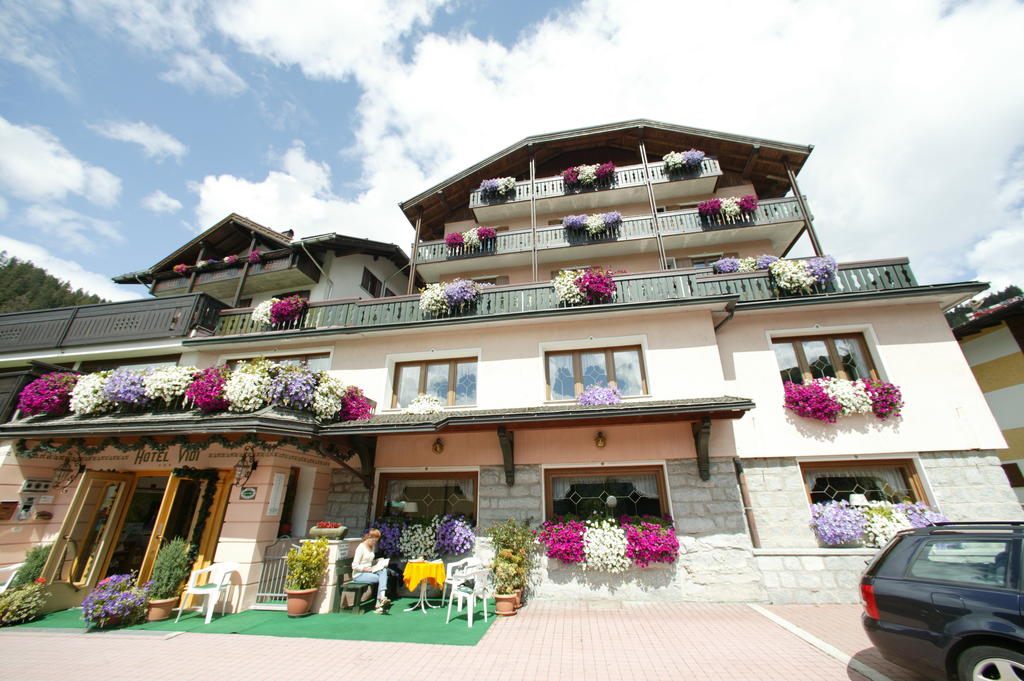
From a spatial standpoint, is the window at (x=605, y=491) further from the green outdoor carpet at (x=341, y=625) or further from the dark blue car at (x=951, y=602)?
the dark blue car at (x=951, y=602)

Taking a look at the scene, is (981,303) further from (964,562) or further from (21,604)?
(21,604)

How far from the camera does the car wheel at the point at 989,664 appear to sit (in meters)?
3.62

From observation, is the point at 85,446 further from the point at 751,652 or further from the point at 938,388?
the point at 938,388

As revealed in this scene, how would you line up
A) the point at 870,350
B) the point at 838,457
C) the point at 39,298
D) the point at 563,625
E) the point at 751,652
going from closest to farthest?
the point at 751,652
the point at 563,625
the point at 838,457
the point at 870,350
the point at 39,298

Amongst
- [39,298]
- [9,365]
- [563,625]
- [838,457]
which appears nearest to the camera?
[563,625]

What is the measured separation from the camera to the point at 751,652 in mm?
5676

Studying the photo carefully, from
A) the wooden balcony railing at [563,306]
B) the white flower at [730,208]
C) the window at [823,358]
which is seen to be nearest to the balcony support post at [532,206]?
the wooden balcony railing at [563,306]

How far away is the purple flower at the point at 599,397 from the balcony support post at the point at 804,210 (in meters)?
8.13

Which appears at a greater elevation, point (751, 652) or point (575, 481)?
point (575, 481)

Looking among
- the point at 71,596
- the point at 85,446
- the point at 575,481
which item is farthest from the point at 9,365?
the point at 575,481

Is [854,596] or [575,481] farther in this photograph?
[575,481]

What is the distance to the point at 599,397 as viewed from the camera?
9.72 meters

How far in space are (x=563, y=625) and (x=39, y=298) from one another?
219 ft

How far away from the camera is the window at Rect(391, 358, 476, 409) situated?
36.7ft
